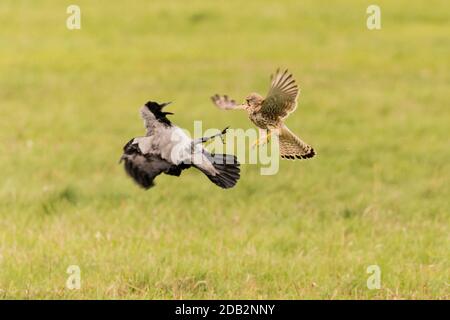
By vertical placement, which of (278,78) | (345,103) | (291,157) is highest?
(345,103)

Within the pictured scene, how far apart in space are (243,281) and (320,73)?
1119 cm

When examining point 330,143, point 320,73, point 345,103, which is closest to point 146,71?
point 320,73

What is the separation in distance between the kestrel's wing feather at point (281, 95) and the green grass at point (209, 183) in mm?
689

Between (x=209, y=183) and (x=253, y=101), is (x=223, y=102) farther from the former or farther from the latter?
(x=209, y=183)

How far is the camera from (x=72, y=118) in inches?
532

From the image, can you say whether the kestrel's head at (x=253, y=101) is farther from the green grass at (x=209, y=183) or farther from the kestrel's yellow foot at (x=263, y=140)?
the green grass at (x=209, y=183)

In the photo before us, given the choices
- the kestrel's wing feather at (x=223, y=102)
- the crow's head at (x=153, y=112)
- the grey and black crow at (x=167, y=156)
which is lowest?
the grey and black crow at (x=167, y=156)

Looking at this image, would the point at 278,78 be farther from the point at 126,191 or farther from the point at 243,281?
the point at 126,191

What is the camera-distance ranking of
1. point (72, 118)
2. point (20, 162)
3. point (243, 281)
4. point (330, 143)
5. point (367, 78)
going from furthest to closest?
point (367, 78)
point (72, 118)
point (330, 143)
point (20, 162)
point (243, 281)

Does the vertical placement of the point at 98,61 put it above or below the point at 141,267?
Result: above

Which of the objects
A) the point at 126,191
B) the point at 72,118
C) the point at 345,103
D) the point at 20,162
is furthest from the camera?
the point at 345,103

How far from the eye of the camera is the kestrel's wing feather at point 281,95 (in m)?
3.71

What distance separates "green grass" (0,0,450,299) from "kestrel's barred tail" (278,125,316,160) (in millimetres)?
691

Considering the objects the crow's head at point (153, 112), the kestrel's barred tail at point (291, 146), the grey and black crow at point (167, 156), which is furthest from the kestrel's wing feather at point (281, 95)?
the crow's head at point (153, 112)
